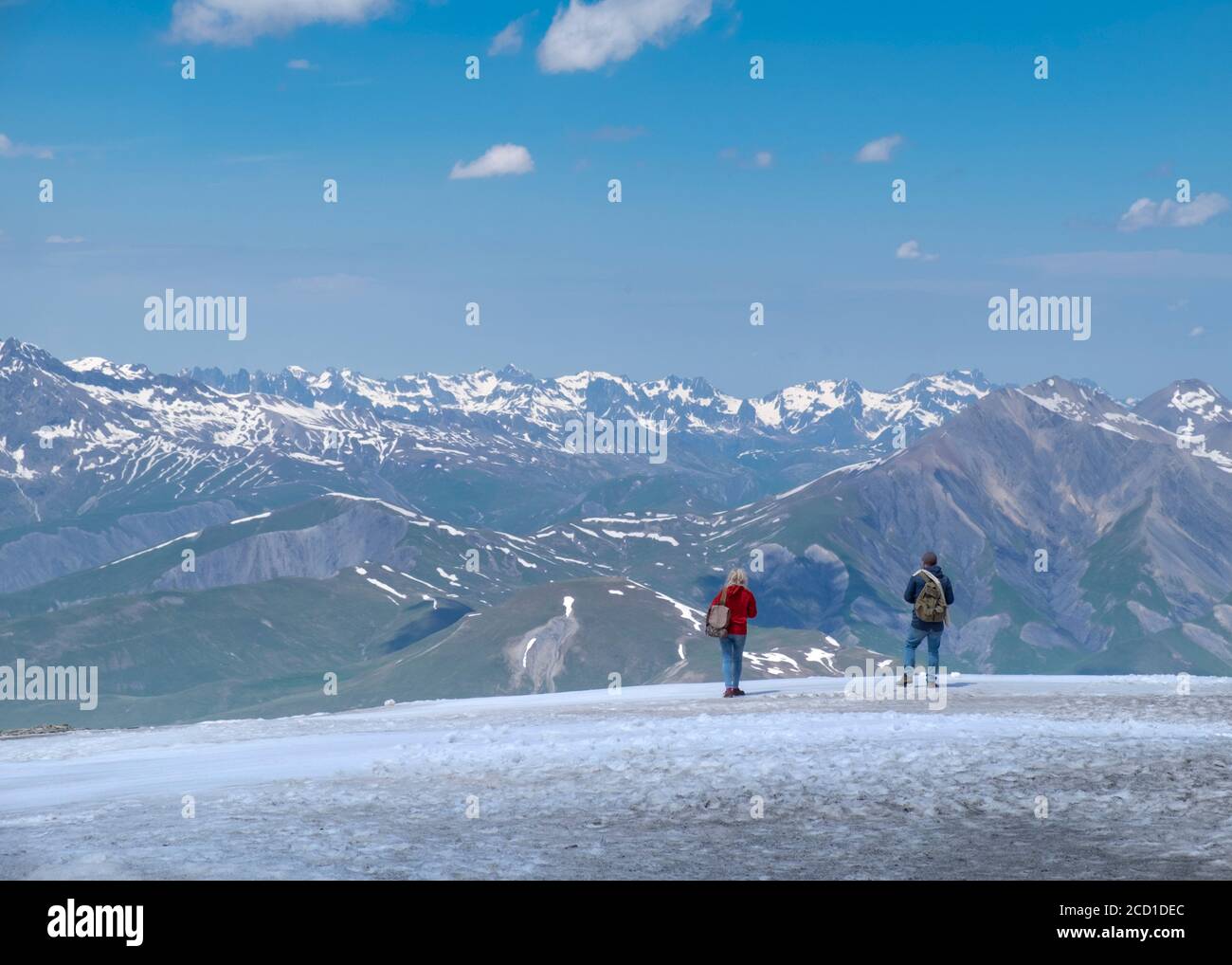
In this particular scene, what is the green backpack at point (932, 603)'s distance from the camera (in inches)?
1411

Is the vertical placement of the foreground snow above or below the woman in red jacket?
below

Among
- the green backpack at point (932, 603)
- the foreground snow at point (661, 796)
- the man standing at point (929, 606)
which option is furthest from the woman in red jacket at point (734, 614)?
the green backpack at point (932, 603)

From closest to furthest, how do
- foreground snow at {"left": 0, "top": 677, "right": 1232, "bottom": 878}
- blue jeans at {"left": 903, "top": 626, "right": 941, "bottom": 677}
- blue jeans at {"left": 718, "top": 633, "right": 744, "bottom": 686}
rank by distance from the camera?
foreground snow at {"left": 0, "top": 677, "right": 1232, "bottom": 878}
blue jeans at {"left": 903, "top": 626, "right": 941, "bottom": 677}
blue jeans at {"left": 718, "top": 633, "right": 744, "bottom": 686}

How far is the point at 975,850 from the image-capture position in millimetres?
16516

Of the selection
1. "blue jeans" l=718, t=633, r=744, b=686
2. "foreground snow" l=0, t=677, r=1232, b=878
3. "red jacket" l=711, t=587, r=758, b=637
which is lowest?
"foreground snow" l=0, t=677, r=1232, b=878

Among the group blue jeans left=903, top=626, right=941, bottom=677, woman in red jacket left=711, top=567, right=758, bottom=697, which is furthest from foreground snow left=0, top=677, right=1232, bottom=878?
woman in red jacket left=711, top=567, right=758, bottom=697

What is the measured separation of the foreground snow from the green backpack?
353cm

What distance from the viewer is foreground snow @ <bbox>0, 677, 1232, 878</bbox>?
52.3ft

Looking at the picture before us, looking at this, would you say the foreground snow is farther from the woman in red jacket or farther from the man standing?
the woman in red jacket

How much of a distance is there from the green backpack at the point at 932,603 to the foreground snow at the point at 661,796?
3.53m
